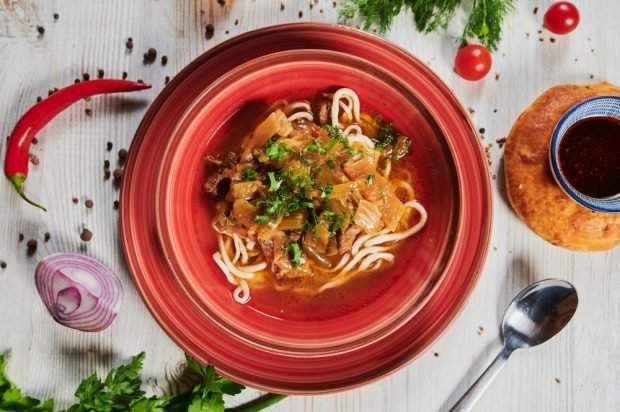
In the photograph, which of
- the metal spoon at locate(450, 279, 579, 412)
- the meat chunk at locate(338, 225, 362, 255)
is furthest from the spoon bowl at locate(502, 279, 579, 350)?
the meat chunk at locate(338, 225, 362, 255)

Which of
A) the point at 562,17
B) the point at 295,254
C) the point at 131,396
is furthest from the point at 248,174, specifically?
the point at 562,17

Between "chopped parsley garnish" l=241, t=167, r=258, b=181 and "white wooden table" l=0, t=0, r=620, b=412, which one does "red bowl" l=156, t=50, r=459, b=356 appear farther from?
"white wooden table" l=0, t=0, r=620, b=412

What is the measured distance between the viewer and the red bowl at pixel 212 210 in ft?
11.6

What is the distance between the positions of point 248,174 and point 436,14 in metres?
1.80

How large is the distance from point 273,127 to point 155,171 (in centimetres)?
78

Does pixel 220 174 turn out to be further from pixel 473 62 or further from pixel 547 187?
pixel 547 187

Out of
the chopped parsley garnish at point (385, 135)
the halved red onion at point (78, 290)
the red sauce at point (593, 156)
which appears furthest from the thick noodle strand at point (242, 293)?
the red sauce at point (593, 156)

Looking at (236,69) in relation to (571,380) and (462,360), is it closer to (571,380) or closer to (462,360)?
(462,360)

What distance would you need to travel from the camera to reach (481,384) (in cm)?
411

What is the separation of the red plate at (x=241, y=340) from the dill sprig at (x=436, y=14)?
0.60 metres

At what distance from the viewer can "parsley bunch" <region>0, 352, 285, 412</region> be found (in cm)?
370

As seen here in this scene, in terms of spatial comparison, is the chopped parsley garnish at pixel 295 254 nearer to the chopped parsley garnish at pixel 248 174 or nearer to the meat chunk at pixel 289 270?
the meat chunk at pixel 289 270

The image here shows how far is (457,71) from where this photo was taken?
4.20 meters

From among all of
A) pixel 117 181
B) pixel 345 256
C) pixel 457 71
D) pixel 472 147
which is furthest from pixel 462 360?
pixel 117 181
